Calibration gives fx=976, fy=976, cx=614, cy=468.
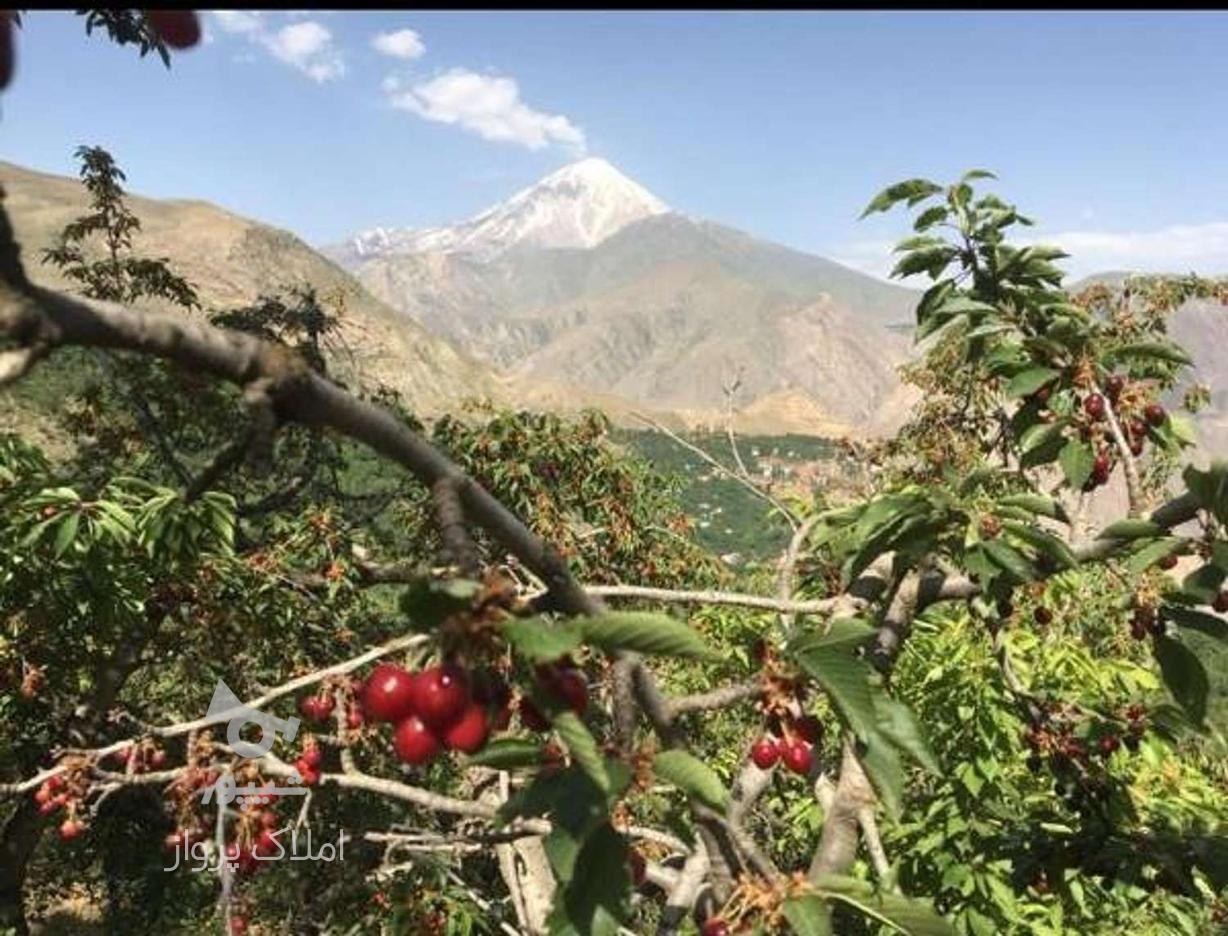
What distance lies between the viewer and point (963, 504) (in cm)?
278

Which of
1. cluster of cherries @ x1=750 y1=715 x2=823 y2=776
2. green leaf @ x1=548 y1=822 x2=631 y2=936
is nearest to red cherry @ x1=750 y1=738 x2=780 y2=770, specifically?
cluster of cherries @ x1=750 y1=715 x2=823 y2=776

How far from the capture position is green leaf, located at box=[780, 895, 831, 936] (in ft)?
5.97

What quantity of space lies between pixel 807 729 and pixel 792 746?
0.05 meters

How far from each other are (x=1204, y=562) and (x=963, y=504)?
28.2 inches

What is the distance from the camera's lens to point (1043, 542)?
2.60m

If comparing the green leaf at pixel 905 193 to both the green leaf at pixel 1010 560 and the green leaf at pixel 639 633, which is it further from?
the green leaf at pixel 639 633

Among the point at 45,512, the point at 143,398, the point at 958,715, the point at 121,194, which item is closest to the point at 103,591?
the point at 45,512

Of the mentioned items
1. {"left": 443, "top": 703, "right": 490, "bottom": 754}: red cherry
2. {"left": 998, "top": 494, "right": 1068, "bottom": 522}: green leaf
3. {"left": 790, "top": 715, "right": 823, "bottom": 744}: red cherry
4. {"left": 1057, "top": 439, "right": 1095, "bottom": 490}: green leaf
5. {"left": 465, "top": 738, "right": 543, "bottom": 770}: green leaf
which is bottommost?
{"left": 790, "top": 715, "right": 823, "bottom": 744}: red cherry

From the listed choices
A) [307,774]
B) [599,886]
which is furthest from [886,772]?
[307,774]

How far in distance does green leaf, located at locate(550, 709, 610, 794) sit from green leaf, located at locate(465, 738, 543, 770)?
0.37 metres

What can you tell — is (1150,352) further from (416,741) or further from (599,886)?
(416,741)

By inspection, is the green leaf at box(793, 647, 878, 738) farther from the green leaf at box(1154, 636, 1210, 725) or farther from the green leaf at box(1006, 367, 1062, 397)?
the green leaf at box(1006, 367, 1062, 397)

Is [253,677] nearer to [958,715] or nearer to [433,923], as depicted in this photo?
[433,923]

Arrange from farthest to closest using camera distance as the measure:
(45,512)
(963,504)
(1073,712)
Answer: (45,512), (1073,712), (963,504)
